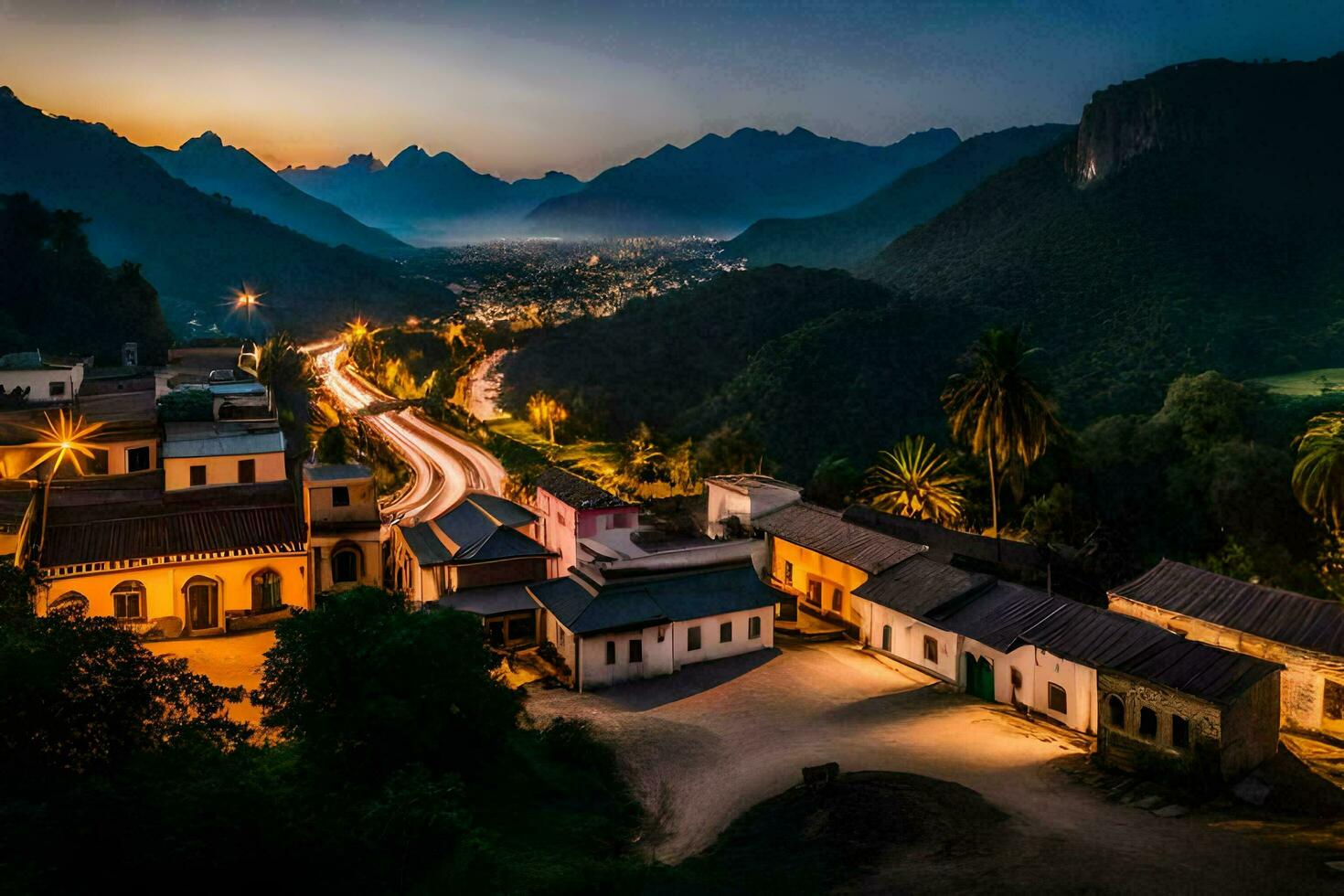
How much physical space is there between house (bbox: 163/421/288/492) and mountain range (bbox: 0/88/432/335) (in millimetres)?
96307

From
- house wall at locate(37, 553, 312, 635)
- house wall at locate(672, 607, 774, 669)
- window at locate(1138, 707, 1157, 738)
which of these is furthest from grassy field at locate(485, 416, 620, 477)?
window at locate(1138, 707, 1157, 738)

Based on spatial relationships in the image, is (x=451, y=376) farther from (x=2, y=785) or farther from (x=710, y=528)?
(x=2, y=785)

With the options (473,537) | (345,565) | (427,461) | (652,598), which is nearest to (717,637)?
(652,598)

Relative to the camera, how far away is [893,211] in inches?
7003

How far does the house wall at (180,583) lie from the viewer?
3459cm

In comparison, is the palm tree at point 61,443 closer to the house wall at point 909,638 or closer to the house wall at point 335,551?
the house wall at point 335,551

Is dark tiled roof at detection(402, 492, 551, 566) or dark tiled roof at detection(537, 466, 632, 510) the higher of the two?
dark tiled roof at detection(537, 466, 632, 510)

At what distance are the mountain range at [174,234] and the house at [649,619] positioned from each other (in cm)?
11338

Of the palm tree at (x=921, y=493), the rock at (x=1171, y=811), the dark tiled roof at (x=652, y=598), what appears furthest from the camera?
the palm tree at (x=921, y=493)

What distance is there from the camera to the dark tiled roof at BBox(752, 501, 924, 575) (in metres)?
36.7

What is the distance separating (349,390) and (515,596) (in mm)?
48823

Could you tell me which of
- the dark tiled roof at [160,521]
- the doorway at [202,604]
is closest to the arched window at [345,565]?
the dark tiled roof at [160,521]

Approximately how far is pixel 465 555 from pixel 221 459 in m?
14.1

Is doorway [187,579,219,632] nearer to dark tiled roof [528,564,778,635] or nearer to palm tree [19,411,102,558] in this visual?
palm tree [19,411,102,558]
